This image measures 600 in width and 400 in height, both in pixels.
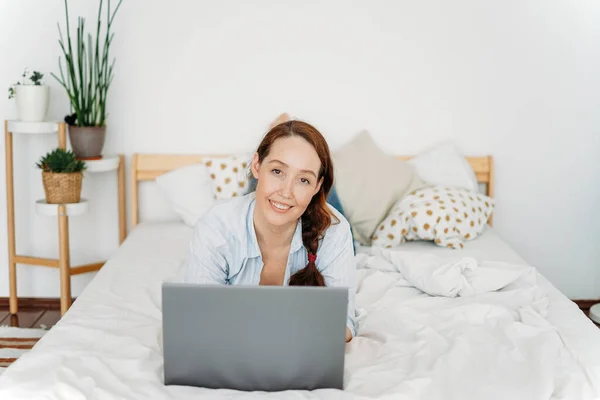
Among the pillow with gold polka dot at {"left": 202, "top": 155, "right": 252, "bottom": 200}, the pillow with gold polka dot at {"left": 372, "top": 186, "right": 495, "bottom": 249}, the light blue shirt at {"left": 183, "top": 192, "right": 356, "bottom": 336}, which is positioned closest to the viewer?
the light blue shirt at {"left": 183, "top": 192, "right": 356, "bottom": 336}

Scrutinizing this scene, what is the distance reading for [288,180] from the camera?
180 centimetres

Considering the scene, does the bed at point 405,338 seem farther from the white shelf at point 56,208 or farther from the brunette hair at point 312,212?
the white shelf at point 56,208

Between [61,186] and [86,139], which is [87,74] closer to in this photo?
[86,139]

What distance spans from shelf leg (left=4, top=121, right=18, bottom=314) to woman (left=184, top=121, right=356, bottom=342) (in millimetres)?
1605

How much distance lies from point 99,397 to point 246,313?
1.22 feet

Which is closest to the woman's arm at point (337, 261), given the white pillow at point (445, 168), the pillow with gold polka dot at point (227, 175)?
the pillow with gold polka dot at point (227, 175)

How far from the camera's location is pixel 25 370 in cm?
167

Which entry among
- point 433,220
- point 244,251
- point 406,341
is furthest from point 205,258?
point 433,220

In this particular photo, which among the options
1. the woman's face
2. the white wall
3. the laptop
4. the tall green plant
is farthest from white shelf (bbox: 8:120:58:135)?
the laptop

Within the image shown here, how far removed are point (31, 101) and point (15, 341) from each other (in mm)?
1008

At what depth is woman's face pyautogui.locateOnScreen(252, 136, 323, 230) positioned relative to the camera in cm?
180

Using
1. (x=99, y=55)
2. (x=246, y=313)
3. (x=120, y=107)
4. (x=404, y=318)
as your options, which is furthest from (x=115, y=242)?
(x=246, y=313)

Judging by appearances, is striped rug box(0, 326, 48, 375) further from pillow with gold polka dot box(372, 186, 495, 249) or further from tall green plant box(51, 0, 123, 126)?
pillow with gold polka dot box(372, 186, 495, 249)

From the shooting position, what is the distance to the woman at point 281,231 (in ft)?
5.98
